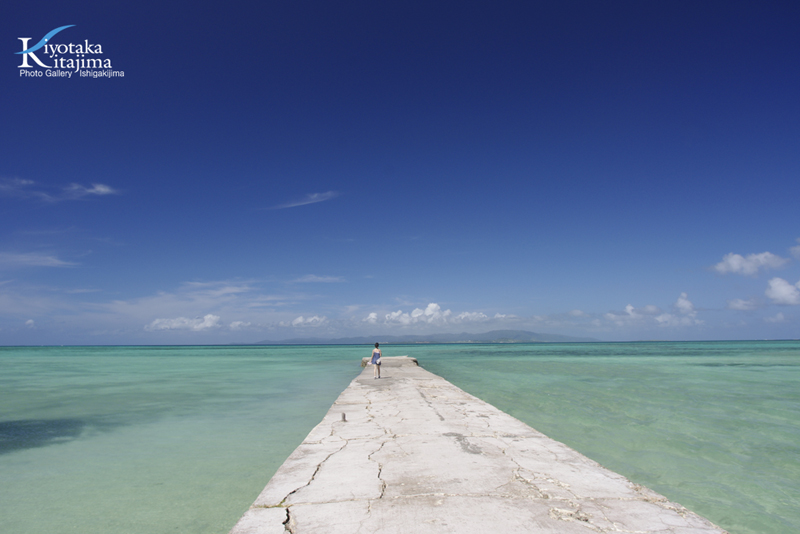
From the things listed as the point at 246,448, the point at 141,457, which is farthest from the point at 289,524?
the point at 141,457

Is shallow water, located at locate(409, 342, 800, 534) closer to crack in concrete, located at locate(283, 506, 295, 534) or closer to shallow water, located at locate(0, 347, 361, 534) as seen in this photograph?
crack in concrete, located at locate(283, 506, 295, 534)

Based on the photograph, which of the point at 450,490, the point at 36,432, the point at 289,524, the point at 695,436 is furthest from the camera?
the point at 36,432

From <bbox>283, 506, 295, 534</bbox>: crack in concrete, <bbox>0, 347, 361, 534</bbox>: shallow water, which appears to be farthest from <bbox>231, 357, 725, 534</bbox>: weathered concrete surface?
<bbox>0, 347, 361, 534</bbox>: shallow water

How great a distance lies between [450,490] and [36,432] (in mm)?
7944

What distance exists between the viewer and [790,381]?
14773 millimetres

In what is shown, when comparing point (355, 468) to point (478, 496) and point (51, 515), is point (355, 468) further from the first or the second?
point (51, 515)

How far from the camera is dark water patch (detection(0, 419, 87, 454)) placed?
656 cm

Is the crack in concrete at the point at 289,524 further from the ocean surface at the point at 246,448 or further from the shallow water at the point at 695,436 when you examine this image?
the shallow water at the point at 695,436

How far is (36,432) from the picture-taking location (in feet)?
24.2

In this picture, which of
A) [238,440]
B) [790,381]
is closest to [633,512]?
[238,440]

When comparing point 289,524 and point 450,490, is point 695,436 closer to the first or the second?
point 450,490

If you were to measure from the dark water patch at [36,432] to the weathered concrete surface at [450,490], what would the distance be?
4.79 metres

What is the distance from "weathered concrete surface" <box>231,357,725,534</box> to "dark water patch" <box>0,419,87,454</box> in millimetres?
4788

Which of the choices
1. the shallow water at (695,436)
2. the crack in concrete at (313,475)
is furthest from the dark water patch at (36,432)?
the shallow water at (695,436)
